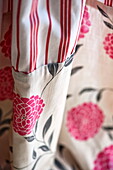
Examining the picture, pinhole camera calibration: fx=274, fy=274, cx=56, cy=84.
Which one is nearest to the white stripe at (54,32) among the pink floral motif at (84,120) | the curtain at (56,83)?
the curtain at (56,83)

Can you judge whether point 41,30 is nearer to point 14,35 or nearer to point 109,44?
point 14,35

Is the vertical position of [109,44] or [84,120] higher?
[109,44]

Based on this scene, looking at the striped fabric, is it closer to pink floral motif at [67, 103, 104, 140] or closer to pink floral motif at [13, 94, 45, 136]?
pink floral motif at [13, 94, 45, 136]

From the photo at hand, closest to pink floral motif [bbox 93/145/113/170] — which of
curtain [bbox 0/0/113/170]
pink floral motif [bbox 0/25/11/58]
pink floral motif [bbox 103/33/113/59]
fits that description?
curtain [bbox 0/0/113/170]

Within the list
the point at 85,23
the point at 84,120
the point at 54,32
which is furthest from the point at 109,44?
the point at 84,120

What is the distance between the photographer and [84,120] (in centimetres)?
87

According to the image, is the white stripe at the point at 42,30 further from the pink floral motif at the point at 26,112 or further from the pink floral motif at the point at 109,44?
the pink floral motif at the point at 109,44

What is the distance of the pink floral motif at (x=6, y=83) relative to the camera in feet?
1.86

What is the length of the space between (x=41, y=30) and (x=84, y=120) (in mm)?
496

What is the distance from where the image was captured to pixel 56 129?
680mm

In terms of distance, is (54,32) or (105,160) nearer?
(54,32)

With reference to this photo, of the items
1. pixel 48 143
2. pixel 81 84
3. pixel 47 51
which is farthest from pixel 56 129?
pixel 47 51

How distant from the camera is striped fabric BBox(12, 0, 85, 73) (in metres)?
0.39

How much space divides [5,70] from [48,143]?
0.76ft
